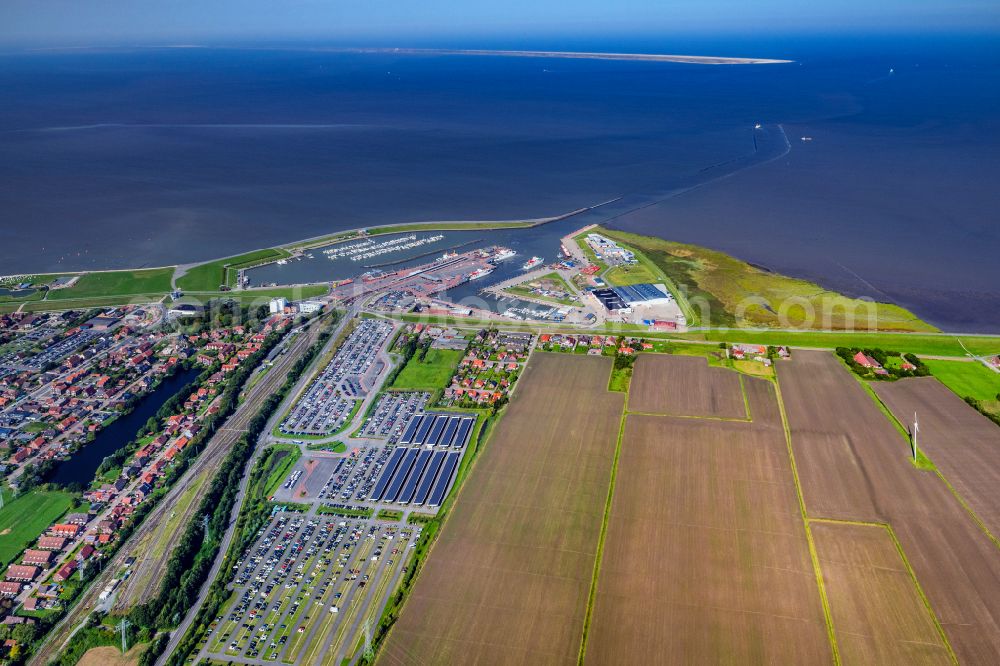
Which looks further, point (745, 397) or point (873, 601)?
point (745, 397)

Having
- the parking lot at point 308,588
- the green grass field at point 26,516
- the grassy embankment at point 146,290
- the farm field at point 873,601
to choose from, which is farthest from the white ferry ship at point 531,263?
the green grass field at point 26,516

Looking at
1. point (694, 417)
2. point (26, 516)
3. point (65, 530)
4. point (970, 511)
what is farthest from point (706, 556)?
point (26, 516)

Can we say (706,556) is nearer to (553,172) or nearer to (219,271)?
(219,271)

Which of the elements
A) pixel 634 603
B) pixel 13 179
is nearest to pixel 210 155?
pixel 13 179

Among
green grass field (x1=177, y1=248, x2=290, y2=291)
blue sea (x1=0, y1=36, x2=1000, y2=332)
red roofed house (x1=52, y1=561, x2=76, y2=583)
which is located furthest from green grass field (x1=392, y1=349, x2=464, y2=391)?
green grass field (x1=177, y1=248, x2=290, y2=291)

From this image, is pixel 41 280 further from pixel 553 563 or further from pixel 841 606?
pixel 841 606

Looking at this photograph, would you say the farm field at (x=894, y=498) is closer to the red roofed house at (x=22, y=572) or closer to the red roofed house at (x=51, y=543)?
the red roofed house at (x=51, y=543)

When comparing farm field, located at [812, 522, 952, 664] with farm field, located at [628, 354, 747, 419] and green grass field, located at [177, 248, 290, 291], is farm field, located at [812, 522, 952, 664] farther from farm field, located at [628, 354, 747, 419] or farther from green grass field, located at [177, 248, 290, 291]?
green grass field, located at [177, 248, 290, 291]
